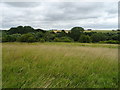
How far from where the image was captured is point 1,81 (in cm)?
235

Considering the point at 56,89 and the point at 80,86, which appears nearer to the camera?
the point at 56,89

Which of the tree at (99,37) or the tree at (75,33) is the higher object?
the tree at (75,33)

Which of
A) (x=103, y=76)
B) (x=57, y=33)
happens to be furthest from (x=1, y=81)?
(x=57, y=33)

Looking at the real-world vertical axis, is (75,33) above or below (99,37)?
above

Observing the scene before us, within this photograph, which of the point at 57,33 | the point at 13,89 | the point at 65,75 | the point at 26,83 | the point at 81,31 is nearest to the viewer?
the point at 13,89

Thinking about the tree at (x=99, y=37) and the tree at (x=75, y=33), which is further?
the tree at (x=75, y=33)

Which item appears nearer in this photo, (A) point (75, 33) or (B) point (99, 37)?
(B) point (99, 37)

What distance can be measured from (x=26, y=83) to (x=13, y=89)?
0.30 metres

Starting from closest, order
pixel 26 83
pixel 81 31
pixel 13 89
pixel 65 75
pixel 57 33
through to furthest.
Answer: pixel 13 89 → pixel 26 83 → pixel 65 75 → pixel 57 33 → pixel 81 31

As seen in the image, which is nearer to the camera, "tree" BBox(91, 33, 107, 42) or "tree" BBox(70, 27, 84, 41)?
"tree" BBox(91, 33, 107, 42)

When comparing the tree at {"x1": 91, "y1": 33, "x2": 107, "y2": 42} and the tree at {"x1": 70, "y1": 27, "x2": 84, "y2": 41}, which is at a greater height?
the tree at {"x1": 70, "y1": 27, "x2": 84, "y2": 41}

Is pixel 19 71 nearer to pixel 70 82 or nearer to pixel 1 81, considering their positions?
pixel 1 81

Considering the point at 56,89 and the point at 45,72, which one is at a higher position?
the point at 45,72

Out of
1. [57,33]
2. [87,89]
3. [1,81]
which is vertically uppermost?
[57,33]
